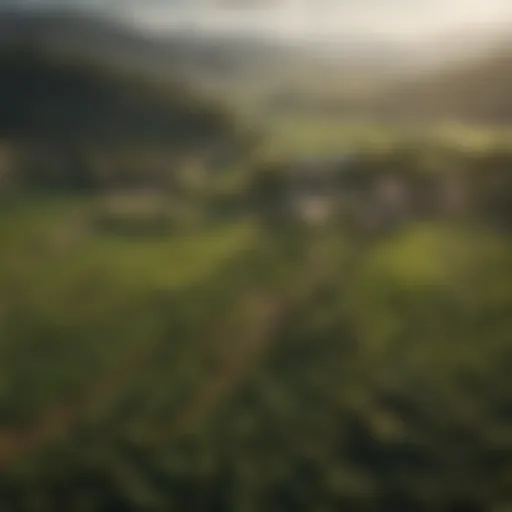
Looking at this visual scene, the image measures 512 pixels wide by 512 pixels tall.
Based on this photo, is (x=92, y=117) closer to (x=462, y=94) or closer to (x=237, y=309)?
(x=237, y=309)

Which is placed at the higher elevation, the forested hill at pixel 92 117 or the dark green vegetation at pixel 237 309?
the forested hill at pixel 92 117

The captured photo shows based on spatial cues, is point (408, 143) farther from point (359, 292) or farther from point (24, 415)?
point (24, 415)

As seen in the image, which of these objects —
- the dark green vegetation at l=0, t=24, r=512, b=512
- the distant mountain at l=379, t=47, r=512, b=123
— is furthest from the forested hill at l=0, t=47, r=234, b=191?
the distant mountain at l=379, t=47, r=512, b=123

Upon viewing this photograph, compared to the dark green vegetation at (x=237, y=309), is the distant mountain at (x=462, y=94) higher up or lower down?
higher up

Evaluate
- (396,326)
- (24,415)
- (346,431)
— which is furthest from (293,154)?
(24,415)

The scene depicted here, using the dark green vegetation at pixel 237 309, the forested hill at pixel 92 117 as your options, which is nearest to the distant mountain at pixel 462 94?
the dark green vegetation at pixel 237 309

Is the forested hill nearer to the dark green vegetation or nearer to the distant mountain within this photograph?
the dark green vegetation

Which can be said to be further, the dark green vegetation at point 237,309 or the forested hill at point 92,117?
the forested hill at point 92,117

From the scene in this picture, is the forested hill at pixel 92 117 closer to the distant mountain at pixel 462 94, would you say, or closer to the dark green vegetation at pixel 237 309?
the dark green vegetation at pixel 237 309
